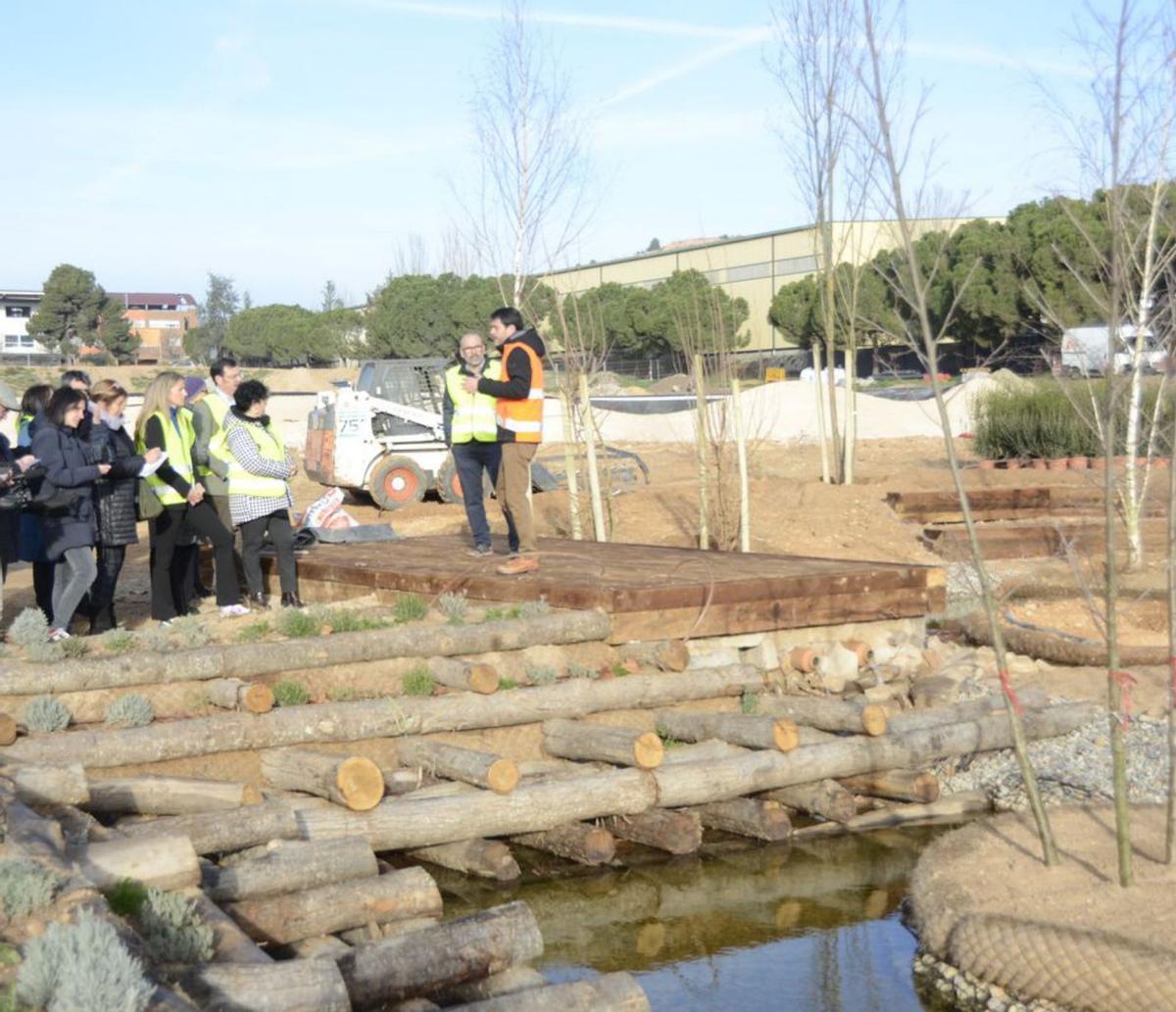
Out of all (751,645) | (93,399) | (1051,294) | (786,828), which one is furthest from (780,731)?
(1051,294)

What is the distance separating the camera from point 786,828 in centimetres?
797

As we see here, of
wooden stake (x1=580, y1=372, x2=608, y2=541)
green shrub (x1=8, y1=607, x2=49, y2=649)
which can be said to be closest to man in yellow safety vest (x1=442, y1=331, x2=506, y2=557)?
green shrub (x1=8, y1=607, x2=49, y2=649)

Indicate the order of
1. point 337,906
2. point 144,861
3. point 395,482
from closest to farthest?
point 144,861, point 337,906, point 395,482

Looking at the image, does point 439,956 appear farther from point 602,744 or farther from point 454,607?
point 454,607

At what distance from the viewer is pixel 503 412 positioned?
1024 centimetres

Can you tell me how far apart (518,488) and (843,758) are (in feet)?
10.6

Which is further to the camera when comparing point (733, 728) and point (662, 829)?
point (733, 728)

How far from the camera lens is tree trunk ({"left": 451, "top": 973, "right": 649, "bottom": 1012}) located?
14.9 ft

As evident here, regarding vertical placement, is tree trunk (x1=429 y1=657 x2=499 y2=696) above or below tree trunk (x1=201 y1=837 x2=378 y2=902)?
above

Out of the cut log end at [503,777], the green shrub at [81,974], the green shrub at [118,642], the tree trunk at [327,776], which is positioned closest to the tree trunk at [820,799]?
the cut log end at [503,777]

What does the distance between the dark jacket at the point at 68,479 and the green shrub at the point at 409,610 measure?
→ 6.17 feet

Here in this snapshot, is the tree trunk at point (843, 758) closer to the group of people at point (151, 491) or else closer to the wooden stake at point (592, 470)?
the group of people at point (151, 491)

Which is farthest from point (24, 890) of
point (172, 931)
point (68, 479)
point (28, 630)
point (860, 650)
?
point (860, 650)

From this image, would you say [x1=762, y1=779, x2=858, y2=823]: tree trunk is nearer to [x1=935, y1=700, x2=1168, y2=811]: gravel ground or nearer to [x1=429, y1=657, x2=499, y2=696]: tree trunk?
[x1=935, y1=700, x2=1168, y2=811]: gravel ground
